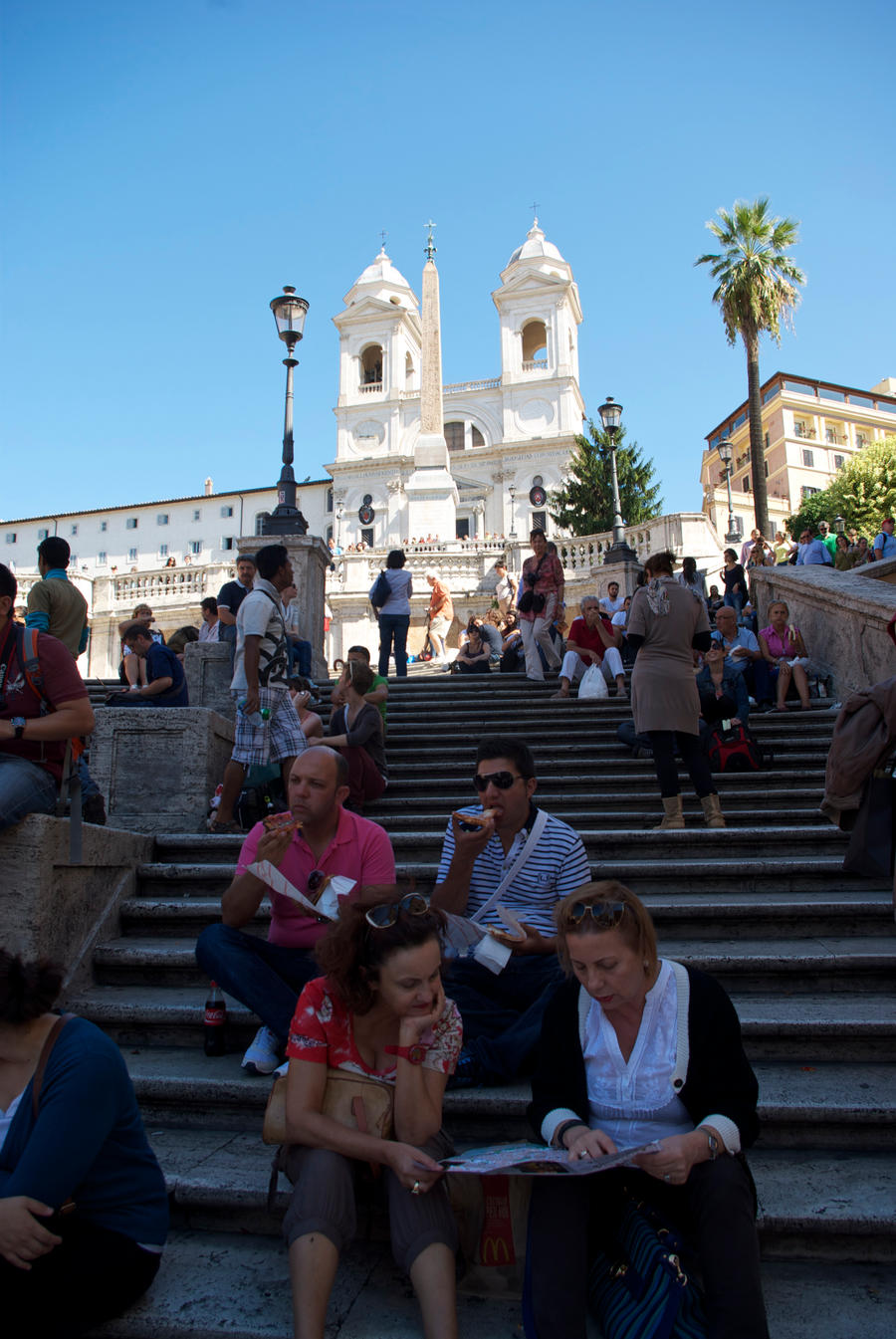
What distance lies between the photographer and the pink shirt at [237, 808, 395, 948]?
3.54 metres

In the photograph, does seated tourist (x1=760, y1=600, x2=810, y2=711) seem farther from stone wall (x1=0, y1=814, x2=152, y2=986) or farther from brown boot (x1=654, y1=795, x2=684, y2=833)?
stone wall (x1=0, y1=814, x2=152, y2=986)

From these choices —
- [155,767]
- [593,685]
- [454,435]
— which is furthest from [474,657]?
[454,435]

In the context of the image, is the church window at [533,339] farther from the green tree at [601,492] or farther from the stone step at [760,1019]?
the stone step at [760,1019]

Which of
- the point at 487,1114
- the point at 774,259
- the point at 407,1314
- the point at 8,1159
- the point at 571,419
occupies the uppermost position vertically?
the point at 571,419

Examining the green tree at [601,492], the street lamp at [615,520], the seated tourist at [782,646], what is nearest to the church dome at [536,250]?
the green tree at [601,492]

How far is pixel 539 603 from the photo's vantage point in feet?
35.0

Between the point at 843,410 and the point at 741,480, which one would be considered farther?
A: the point at 741,480

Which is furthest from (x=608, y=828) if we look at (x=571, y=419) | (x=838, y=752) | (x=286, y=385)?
(x=571, y=419)

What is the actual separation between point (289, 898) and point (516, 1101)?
1.09 metres

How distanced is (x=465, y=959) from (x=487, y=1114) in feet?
1.81

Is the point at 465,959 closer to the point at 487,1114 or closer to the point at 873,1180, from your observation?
the point at 487,1114

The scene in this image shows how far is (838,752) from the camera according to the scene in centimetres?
391

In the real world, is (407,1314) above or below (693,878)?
below

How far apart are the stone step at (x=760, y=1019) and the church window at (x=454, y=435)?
60439mm
